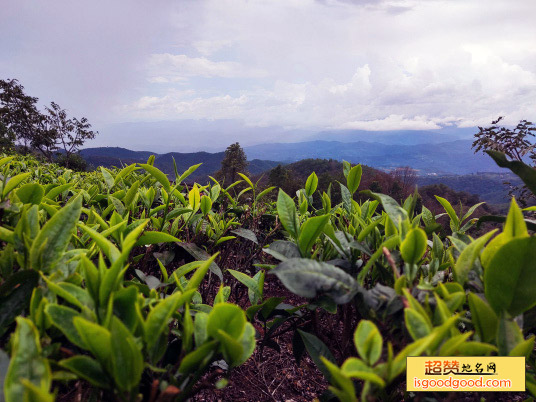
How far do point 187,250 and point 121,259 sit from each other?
2.68 feet

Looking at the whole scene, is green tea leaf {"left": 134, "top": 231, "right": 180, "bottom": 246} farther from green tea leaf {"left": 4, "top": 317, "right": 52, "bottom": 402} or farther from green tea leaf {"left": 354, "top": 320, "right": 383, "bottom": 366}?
green tea leaf {"left": 354, "top": 320, "right": 383, "bottom": 366}

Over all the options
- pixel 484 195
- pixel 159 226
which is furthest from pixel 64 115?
pixel 484 195

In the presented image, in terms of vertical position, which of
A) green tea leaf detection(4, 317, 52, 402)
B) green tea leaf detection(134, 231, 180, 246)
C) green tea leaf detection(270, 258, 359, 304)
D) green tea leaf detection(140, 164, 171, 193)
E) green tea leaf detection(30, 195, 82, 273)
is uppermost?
green tea leaf detection(140, 164, 171, 193)

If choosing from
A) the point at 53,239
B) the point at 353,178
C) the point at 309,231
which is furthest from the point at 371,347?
the point at 353,178

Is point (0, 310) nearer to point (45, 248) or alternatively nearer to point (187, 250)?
point (45, 248)

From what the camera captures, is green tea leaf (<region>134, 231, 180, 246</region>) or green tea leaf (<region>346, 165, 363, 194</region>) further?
green tea leaf (<region>346, 165, 363, 194</region>)

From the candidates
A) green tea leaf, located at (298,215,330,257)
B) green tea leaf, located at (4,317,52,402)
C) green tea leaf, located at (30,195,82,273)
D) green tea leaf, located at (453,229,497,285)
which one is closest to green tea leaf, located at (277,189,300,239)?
green tea leaf, located at (298,215,330,257)

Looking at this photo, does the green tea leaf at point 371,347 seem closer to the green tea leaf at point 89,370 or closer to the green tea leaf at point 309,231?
the green tea leaf at point 309,231

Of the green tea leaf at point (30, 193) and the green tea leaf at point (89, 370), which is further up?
the green tea leaf at point (30, 193)

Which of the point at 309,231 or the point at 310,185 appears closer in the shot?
the point at 309,231

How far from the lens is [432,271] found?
3.76ft

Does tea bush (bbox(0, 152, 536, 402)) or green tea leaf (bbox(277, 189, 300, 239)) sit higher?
green tea leaf (bbox(277, 189, 300, 239))

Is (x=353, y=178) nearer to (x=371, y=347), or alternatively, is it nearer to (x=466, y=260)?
(x=466, y=260)

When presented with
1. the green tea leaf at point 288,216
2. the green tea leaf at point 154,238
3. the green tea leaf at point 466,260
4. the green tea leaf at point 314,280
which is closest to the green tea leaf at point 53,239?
the green tea leaf at point 154,238
